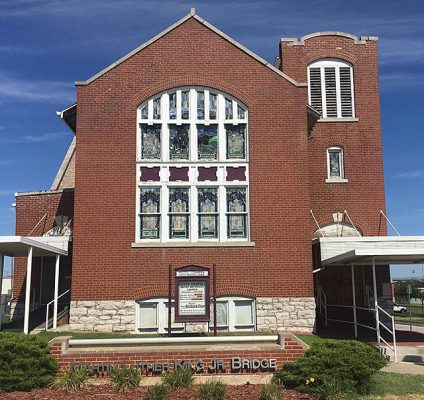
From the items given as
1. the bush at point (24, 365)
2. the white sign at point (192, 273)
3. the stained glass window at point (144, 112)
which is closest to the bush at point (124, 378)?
the bush at point (24, 365)

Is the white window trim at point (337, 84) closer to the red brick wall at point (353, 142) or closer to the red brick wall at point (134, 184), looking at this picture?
the red brick wall at point (353, 142)

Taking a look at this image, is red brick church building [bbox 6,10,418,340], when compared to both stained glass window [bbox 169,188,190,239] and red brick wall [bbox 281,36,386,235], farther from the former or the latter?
red brick wall [bbox 281,36,386,235]

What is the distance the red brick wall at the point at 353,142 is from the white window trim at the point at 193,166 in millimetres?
4996

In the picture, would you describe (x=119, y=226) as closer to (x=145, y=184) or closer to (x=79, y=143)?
(x=145, y=184)

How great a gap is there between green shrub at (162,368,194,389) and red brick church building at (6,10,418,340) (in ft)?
25.3

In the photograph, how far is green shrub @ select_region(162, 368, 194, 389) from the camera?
974 cm

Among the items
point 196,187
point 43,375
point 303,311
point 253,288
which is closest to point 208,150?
point 196,187

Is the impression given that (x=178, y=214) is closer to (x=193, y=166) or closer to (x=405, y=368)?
(x=193, y=166)

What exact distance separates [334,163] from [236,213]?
256 inches

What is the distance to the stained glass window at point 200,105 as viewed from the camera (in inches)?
749

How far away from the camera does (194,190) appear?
18.6 m

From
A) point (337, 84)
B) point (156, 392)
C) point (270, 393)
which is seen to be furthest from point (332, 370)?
point (337, 84)

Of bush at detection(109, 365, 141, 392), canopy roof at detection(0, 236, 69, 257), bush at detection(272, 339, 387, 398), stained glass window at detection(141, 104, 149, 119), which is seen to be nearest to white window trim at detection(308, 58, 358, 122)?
stained glass window at detection(141, 104, 149, 119)

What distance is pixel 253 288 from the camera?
59.0 feet
